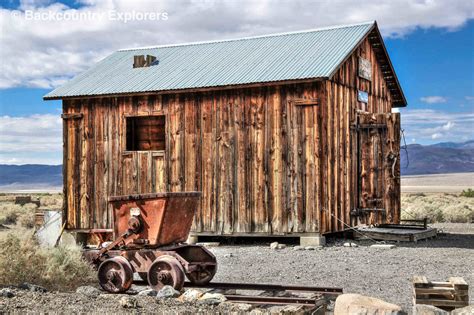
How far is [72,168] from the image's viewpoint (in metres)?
18.9

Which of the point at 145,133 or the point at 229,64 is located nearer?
the point at 229,64

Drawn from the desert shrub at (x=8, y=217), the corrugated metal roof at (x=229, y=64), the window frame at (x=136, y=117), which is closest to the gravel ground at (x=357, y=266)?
the window frame at (x=136, y=117)

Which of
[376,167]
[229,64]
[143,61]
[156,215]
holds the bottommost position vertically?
[156,215]

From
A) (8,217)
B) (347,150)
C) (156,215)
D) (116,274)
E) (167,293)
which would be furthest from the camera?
(8,217)

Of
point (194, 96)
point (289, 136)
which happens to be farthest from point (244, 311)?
point (194, 96)

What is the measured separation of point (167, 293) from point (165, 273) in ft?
2.25

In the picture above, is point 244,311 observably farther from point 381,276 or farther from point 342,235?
point 342,235

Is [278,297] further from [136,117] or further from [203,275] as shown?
[136,117]

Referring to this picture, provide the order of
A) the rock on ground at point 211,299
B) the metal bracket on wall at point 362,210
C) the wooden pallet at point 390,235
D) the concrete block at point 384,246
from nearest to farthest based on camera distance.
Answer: the rock on ground at point 211,299 → the concrete block at point 384,246 → the wooden pallet at point 390,235 → the metal bracket on wall at point 362,210

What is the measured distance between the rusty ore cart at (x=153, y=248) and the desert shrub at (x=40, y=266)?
51 centimetres

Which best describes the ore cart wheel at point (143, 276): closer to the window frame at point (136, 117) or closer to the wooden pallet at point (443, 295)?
the wooden pallet at point (443, 295)

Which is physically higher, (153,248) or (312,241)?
(153,248)

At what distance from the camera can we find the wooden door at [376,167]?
17.8m

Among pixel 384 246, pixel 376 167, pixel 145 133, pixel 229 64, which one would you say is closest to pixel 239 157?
pixel 229 64
